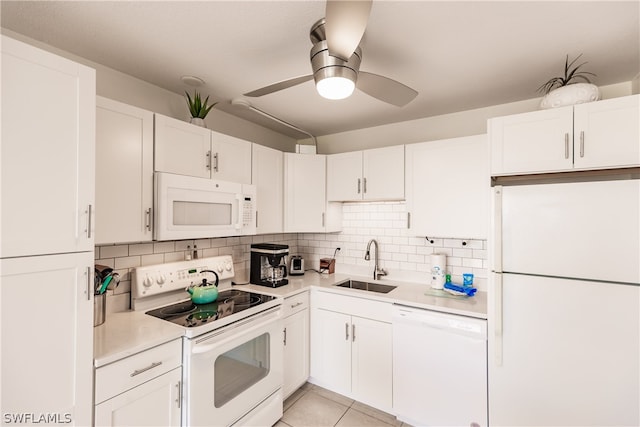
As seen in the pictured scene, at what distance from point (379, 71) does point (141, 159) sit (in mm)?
1593

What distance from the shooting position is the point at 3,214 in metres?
1.00

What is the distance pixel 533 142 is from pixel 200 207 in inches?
84.6

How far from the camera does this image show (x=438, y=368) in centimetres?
205

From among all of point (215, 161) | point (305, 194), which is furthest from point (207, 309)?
point (305, 194)

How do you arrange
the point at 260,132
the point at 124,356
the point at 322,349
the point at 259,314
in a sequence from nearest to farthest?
the point at 124,356 → the point at 259,314 → the point at 322,349 → the point at 260,132

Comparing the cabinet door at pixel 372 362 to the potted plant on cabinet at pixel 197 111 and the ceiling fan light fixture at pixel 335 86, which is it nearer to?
the ceiling fan light fixture at pixel 335 86

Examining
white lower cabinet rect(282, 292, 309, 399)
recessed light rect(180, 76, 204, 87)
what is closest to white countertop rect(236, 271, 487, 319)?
white lower cabinet rect(282, 292, 309, 399)

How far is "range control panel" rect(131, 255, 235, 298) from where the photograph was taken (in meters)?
1.93

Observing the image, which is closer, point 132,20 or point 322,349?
point 132,20

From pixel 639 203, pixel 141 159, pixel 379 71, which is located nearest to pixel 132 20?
pixel 141 159

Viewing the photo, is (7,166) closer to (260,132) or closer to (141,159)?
(141,159)

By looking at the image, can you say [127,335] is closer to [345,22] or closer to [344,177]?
[345,22]

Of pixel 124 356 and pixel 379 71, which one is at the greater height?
pixel 379 71

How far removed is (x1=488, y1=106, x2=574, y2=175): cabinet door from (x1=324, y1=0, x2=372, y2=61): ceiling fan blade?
4.17ft
